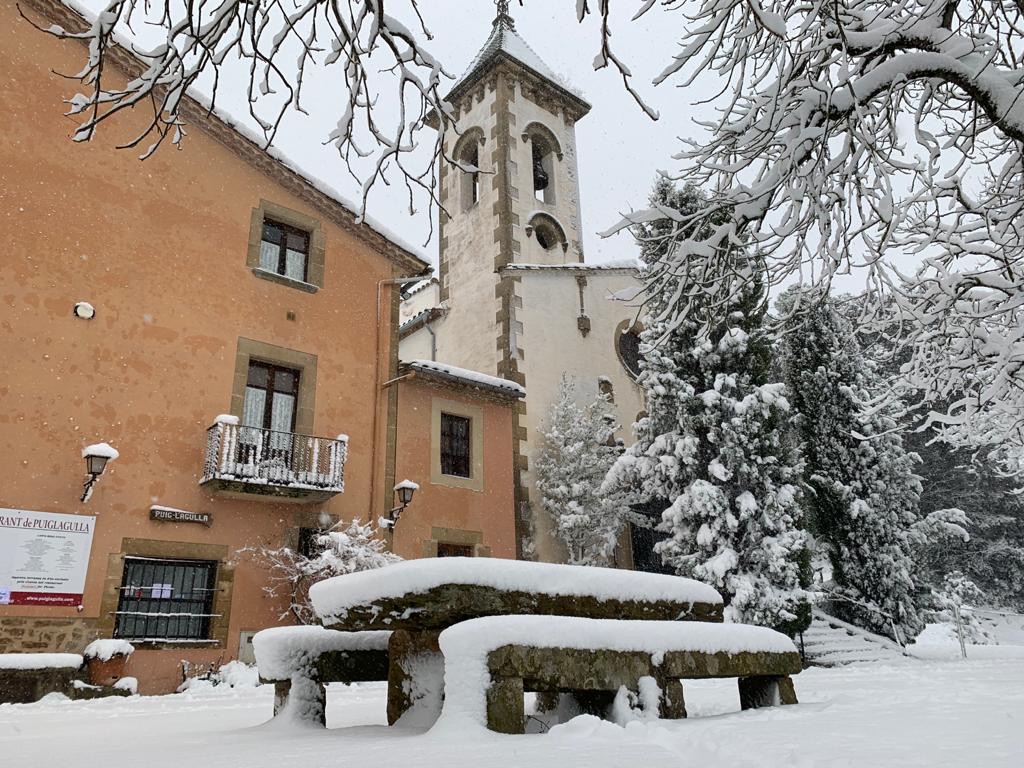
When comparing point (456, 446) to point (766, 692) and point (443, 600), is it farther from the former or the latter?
point (443, 600)

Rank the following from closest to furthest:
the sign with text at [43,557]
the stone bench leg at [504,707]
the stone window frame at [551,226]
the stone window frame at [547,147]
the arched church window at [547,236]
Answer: the stone bench leg at [504,707] < the sign with text at [43,557] < the stone window frame at [551,226] < the arched church window at [547,236] < the stone window frame at [547,147]

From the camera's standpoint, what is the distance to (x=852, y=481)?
643 inches

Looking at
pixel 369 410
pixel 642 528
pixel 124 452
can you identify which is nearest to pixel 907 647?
pixel 642 528

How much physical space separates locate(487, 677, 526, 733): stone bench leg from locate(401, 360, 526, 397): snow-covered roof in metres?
11.7

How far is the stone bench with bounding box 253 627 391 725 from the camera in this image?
454 cm

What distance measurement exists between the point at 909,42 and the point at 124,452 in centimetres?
1114

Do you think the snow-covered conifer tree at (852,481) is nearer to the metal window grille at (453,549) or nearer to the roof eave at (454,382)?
the roof eave at (454,382)

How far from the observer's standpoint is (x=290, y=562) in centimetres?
1251

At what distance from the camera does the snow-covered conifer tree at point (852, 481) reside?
15398 millimetres

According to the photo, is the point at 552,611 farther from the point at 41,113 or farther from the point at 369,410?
the point at 41,113

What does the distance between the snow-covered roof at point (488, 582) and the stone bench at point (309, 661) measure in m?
0.41

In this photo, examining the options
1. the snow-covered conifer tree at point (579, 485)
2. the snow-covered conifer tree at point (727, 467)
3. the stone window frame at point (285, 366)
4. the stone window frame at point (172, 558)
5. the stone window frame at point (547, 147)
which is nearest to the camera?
the stone window frame at point (172, 558)

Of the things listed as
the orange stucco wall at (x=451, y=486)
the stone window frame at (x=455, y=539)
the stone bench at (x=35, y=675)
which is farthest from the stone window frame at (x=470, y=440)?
the stone bench at (x=35, y=675)

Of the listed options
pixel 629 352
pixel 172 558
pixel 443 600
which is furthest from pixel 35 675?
pixel 629 352
